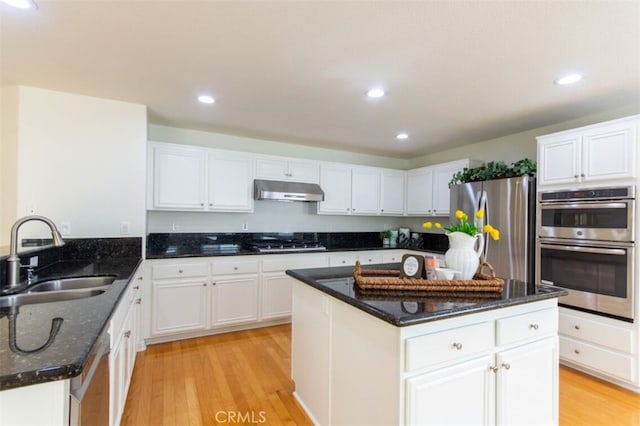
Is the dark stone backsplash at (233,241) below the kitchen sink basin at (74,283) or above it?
above

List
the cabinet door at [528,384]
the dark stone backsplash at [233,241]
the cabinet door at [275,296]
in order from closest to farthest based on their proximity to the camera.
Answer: the cabinet door at [528,384] < the dark stone backsplash at [233,241] < the cabinet door at [275,296]

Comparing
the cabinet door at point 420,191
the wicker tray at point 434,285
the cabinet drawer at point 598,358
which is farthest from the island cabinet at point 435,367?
the cabinet door at point 420,191

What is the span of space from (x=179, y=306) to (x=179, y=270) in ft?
1.23

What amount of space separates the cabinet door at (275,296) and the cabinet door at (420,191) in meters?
2.32

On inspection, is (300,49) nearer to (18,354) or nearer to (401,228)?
(18,354)

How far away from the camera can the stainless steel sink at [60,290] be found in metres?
1.65

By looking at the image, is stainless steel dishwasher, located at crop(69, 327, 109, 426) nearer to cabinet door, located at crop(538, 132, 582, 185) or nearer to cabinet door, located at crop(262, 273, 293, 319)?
cabinet door, located at crop(262, 273, 293, 319)

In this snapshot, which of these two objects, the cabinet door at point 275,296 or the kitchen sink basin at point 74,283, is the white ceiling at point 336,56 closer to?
the kitchen sink basin at point 74,283

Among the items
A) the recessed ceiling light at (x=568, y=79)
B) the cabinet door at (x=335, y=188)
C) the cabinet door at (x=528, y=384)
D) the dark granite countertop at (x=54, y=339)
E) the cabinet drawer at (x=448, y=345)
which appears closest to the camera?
the dark granite countertop at (x=54, y=339)

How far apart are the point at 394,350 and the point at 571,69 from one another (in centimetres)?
229

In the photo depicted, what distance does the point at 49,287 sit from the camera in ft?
6.23

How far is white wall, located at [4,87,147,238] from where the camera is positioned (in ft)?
8.58

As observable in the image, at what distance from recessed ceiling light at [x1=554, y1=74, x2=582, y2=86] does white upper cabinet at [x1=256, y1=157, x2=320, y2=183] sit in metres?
2.71

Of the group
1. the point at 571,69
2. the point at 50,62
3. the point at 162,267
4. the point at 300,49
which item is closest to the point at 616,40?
the point at 571,69
